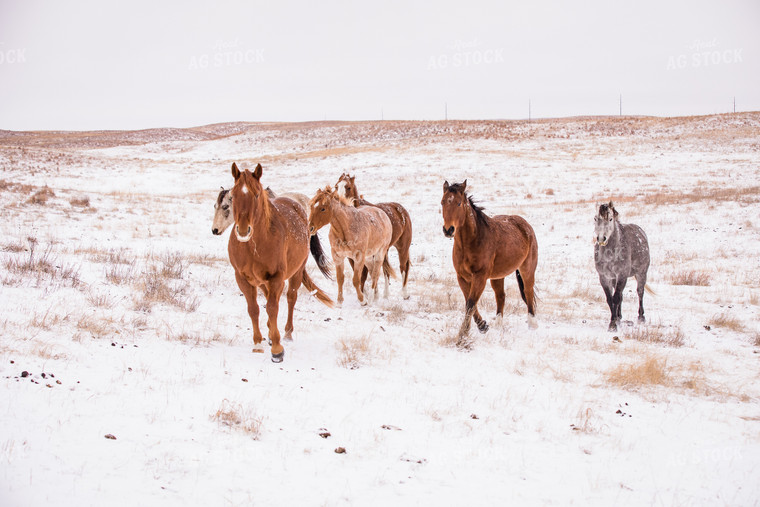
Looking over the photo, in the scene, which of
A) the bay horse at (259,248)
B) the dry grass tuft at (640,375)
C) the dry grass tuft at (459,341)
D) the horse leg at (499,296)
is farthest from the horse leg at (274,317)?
the horse leg at (499,296)

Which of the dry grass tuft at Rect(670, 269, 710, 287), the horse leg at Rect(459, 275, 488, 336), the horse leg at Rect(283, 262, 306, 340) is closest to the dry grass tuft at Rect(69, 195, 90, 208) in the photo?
the horse leg at Rect(283, 262, 306, 340)

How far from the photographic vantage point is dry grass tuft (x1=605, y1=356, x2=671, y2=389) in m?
5.54

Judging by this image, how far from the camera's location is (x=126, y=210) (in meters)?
18.0

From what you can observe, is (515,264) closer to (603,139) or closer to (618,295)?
(618,295)

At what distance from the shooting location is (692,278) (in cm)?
1133

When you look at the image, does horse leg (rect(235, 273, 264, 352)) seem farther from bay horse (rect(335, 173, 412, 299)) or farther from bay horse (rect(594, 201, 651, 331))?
bay horse (rect(594, 201, 651, 331))

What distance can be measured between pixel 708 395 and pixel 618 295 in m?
2.96

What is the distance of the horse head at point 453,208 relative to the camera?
22.2 ft

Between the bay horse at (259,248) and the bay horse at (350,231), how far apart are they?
2222 millimetres

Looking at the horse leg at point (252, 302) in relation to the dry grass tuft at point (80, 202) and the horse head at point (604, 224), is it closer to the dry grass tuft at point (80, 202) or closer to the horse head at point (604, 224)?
the horse head at point (604, 224)

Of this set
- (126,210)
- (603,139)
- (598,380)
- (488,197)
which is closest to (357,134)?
(603,139)

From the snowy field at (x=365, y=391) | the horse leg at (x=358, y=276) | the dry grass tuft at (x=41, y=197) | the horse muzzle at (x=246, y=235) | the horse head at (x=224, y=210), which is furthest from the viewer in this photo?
the dry grass tuft at (x=41, y=197)

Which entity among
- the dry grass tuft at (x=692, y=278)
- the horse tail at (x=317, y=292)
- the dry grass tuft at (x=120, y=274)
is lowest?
the dry grass tuft at (x=692, y=278)

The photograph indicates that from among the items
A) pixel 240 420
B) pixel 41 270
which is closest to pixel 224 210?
pixel 41 270
